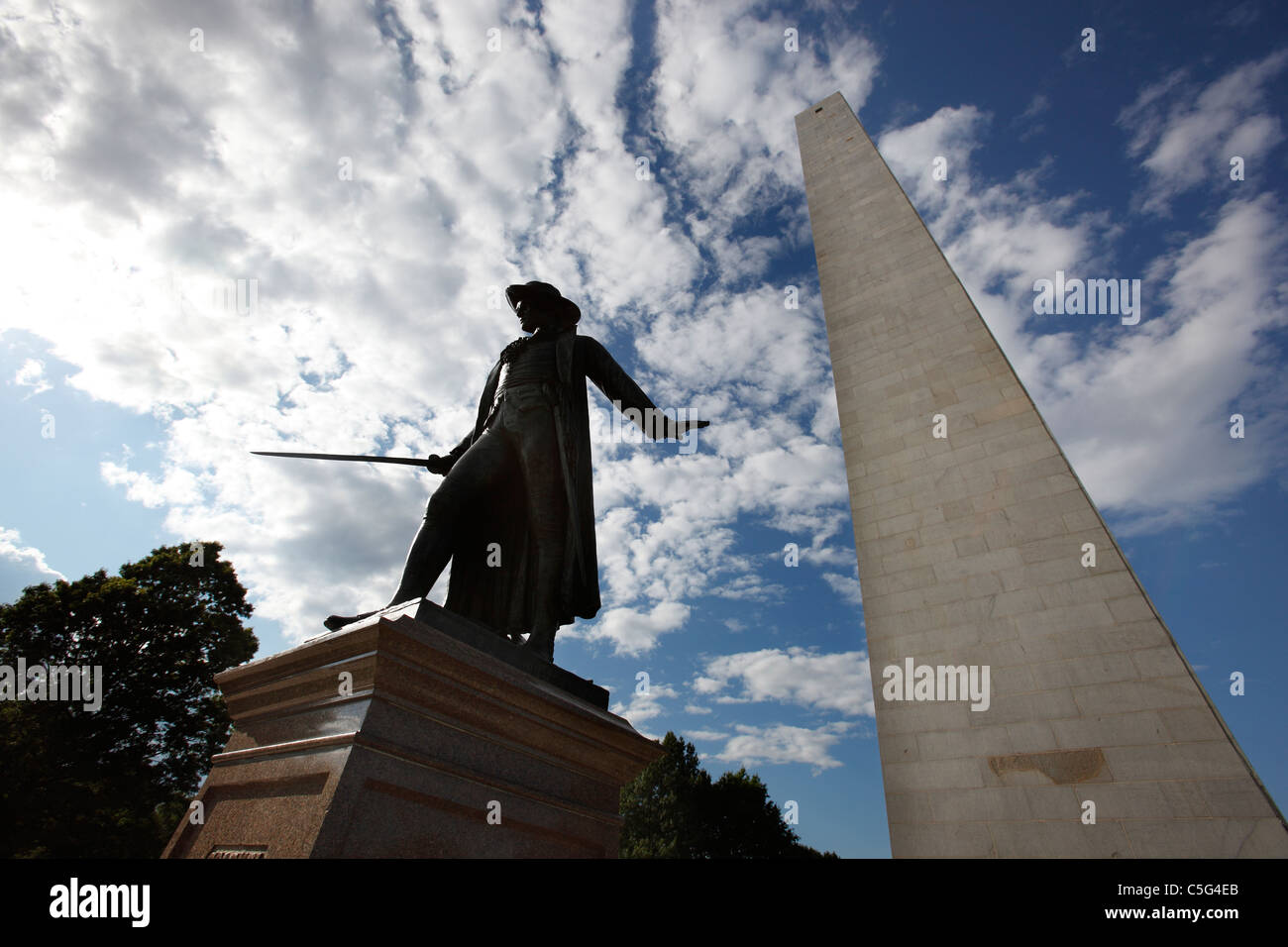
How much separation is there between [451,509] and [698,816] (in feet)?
116

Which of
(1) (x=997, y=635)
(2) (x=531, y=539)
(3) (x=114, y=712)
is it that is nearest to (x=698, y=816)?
(3) (x=114, y=712)

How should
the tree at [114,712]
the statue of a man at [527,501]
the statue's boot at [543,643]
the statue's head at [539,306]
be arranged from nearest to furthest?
1. the statue's boot at [543,643]
2. the statue of a man at [527,501]
3. the statue's head at [539,306]
4. the tree at [114,712]

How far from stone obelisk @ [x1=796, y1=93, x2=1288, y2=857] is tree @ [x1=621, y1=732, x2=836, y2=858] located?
95.3ft

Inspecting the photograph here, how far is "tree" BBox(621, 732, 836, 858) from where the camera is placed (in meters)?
32.4

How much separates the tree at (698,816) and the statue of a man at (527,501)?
107ft

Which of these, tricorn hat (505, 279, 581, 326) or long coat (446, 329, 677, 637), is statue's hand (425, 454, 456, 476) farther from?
tricorn hat (505, 279, 581, 326)

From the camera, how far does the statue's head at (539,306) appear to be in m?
5.02

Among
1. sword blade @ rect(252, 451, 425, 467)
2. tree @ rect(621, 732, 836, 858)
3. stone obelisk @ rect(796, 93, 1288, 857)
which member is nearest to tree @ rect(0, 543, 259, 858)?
sword blade @ rect(252, 451, 425, 467)

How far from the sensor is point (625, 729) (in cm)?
364

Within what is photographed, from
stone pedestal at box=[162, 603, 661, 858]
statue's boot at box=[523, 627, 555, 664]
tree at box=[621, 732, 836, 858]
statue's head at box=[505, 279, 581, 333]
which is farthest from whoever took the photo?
tree at box=[621, 732, 836, 858]

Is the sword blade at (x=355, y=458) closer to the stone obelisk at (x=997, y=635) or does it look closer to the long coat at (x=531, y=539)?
the long coat at (x=531, y=539)

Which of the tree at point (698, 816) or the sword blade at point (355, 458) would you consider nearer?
the sword blade at point (355, 458)

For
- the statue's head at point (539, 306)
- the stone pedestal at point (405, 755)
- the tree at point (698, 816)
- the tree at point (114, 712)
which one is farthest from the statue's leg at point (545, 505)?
the tree at point (698, 816)
